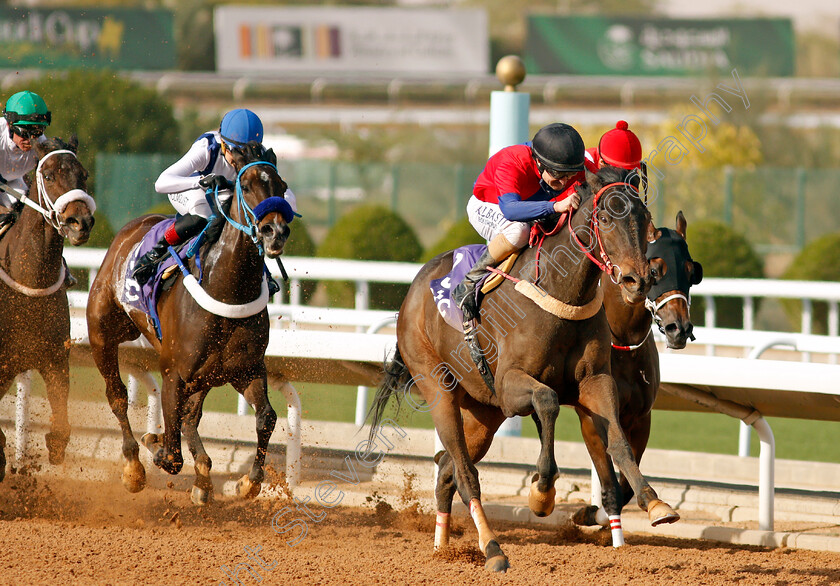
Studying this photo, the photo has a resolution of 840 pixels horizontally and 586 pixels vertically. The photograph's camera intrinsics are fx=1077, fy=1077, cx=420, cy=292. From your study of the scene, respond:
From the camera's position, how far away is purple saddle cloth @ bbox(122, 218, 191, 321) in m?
5.02

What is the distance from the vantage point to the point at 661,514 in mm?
3400

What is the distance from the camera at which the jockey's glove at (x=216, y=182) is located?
4754mm

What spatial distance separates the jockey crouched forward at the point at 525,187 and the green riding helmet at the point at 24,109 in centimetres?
237

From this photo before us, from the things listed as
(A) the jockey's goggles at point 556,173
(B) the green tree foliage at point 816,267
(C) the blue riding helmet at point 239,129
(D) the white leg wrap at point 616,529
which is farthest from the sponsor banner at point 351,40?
(D) the white leg wrap at point 616,529

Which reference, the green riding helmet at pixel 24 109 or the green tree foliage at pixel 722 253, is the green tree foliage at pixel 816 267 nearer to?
the green tree foliage at pixel 722 253

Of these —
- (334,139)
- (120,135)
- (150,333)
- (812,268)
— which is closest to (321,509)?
(150,333)

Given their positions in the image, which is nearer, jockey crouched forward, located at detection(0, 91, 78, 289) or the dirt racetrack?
the dirt racetrack

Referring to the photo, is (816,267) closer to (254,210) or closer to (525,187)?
(525,187)

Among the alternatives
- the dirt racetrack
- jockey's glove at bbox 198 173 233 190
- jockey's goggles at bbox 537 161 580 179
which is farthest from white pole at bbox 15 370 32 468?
jockey's goggles at bbox 537 161 580 179

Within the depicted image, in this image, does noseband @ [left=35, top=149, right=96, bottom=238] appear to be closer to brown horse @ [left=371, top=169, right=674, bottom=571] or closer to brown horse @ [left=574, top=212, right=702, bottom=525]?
brown horse @ [left=371, top=169, right=674, bottom=571]

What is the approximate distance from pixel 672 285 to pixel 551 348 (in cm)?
66

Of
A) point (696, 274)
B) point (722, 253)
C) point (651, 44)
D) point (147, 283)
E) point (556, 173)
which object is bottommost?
point (722, 253)

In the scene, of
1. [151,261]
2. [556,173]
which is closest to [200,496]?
[151,261]

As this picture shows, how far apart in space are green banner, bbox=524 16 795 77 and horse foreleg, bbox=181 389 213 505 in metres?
31.7
